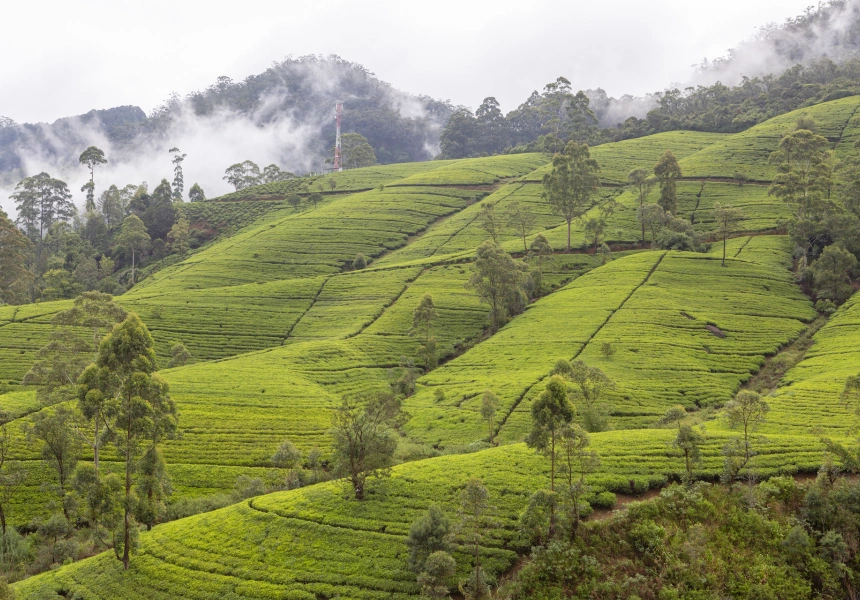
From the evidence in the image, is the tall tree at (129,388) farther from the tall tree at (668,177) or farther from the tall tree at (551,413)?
the tall tree at (668,177)

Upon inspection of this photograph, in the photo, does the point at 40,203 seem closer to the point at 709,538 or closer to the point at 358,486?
the point at 358,486

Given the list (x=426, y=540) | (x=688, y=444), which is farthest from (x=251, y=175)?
(x=688, y=444)

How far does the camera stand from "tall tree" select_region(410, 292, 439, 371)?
70562mm

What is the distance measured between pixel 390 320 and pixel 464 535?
5112 centimetres

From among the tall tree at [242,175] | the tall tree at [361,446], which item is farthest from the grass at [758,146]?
the tall tree at [242,175]

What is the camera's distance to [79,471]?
3422 centimetres

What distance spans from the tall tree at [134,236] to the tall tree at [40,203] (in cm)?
4750

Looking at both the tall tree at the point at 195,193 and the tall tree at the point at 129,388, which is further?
the tall tree at the point at 195,193

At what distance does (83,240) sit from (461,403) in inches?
4850

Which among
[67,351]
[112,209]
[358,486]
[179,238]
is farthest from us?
[112,209]

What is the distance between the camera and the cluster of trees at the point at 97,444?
95.3 ft

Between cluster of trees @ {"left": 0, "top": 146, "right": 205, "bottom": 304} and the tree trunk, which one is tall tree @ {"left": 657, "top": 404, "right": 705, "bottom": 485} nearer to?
the tree trunk

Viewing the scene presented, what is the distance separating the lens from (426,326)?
75.2 m

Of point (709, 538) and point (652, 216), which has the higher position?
point (652, 216)
